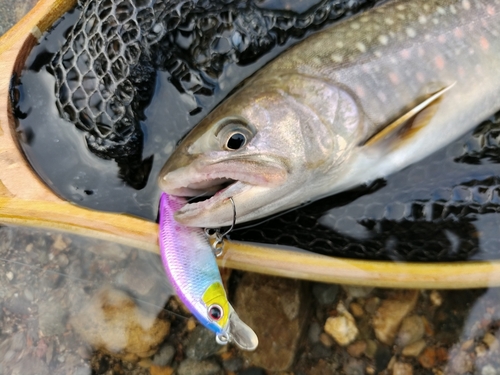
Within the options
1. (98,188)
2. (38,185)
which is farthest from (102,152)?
(38,185)

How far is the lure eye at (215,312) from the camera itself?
1321mm

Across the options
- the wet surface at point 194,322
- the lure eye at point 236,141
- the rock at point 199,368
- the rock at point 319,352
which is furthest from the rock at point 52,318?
the lure eye at point 236,141

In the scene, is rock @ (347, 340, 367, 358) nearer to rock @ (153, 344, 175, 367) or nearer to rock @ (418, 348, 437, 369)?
rock @ (418, 348, 437, 369)

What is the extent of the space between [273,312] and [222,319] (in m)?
0.68

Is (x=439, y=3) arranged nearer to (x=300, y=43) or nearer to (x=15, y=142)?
(x=300, y=43)

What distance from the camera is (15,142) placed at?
1.71 m

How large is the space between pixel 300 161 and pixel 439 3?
32.9 inches

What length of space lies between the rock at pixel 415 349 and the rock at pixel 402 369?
46 millimetres

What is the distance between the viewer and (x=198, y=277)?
4.57ft

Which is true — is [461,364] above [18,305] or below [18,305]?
below

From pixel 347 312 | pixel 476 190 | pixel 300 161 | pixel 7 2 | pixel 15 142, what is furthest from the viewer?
pixel 7 2

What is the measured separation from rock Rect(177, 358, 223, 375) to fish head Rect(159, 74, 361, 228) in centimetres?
92

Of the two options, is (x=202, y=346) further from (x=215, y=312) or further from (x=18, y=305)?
(x=18, y=305)

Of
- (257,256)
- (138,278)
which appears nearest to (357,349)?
(257,256)
